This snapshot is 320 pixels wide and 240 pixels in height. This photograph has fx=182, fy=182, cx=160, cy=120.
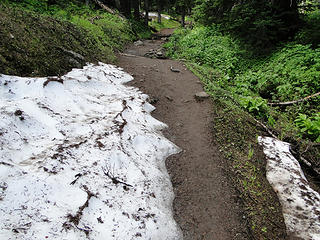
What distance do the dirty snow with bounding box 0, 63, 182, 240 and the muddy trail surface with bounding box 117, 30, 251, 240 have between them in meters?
0.28

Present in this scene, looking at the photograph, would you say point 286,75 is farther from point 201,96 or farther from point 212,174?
point 212,174

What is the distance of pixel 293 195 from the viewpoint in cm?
362

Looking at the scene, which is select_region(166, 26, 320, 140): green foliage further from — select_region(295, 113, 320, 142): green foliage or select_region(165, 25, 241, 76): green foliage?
select_region(295, 113, 320, 142): green foliage

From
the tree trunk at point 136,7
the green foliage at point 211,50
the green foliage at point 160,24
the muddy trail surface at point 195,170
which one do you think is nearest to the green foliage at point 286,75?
the green foliage at point 211,50

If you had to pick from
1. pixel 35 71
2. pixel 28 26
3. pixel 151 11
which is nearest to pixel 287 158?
pixel 35 71

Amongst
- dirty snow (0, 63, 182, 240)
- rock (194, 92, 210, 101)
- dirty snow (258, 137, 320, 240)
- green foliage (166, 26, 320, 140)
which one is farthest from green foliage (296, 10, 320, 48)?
dirty snow (0, 63, 182, 240)

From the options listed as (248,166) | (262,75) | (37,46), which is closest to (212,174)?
(248,166)

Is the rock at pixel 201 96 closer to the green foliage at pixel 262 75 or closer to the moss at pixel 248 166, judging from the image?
the moss at pixel 248 166

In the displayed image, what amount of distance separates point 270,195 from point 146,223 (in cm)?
266

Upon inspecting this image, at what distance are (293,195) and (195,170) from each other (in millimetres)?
1968

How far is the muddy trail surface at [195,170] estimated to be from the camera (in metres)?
2.93

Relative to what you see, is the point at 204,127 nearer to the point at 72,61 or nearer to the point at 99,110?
the point at 99,110

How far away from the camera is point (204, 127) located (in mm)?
5027

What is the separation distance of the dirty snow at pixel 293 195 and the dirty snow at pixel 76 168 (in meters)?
2.20
